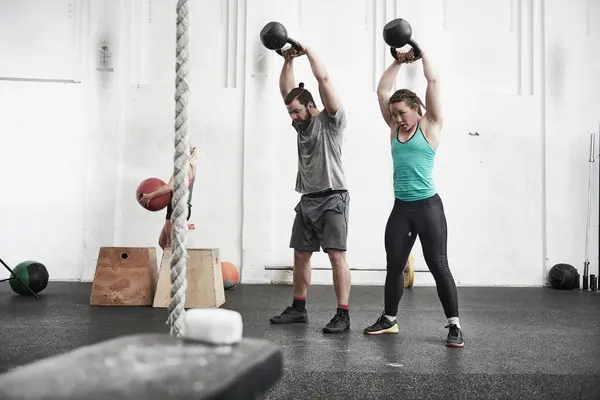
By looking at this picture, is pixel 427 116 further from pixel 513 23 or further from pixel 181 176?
pixel 513 23

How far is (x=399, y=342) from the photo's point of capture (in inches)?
98.3

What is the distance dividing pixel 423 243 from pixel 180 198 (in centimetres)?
185

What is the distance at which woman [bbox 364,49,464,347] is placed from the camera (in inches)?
101

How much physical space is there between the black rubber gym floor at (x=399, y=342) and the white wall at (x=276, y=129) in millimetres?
1294

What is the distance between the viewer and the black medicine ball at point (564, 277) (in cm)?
545

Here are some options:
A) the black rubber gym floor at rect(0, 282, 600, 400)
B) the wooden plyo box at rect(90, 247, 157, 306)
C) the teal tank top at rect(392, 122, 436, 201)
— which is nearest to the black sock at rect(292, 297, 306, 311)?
the black rubber gym floor at rect(0, 282, 600, 400)

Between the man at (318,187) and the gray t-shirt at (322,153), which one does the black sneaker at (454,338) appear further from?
the gray t-shirt at (322,153)

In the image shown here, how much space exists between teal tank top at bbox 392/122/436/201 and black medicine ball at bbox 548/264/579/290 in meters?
3.52

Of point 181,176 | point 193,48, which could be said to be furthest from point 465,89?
point 181,176

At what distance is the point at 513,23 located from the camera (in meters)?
6.04

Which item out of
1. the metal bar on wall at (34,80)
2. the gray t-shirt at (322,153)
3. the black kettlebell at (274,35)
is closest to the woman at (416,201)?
the gray t-shirt at (322,153)

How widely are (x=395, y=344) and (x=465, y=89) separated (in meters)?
4.19

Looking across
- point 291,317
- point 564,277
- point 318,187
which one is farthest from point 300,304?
point 564,277

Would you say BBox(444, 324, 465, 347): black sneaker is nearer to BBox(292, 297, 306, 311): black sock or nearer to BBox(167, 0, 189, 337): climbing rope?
BBox(292, 297, 306, 311): black sock
